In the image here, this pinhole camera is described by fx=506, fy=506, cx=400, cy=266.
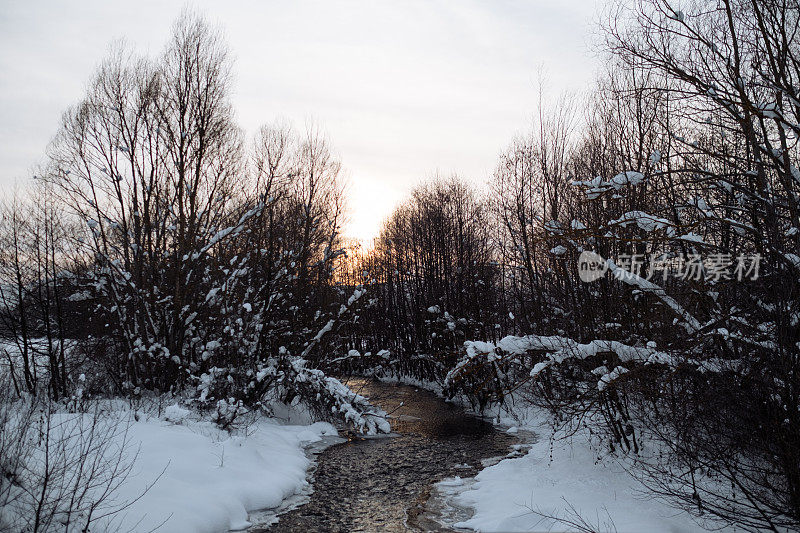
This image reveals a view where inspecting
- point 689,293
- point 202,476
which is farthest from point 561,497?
point 202,476

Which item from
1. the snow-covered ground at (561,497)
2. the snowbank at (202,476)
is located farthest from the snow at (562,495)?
the snowbank at (202,476)

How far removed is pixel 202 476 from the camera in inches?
309

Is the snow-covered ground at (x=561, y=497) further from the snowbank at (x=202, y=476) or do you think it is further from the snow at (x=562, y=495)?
the snowbank at (x=202, y=476)

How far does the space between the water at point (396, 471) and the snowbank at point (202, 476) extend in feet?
1.79

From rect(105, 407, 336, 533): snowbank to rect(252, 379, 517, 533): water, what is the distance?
1.79 ft

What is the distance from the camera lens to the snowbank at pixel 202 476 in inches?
250

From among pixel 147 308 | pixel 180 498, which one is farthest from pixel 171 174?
pixel 180 498

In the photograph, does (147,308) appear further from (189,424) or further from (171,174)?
(189,424)

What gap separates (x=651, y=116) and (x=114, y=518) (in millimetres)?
12405

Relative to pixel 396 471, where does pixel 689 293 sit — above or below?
above

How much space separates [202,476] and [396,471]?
387 centimetres

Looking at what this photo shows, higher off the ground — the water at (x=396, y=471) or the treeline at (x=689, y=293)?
the treeline at (x=689, y=293)

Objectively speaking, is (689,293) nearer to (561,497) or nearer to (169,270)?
(561,497)

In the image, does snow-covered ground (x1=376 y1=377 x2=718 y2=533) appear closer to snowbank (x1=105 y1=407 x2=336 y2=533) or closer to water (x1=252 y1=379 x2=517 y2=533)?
water (x1=252 y1=379 x2=517 y2=533)
